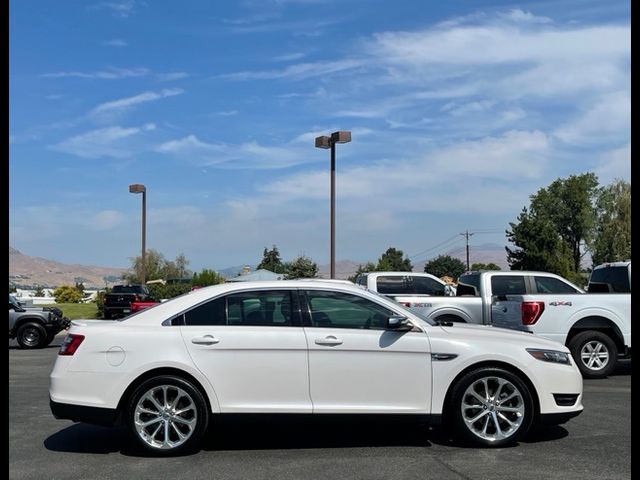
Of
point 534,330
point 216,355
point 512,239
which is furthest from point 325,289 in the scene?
point 512,239

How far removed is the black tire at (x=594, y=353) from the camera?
12.4 metres

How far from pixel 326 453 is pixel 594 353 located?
23.6 ft

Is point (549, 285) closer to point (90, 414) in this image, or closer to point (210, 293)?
point (210, 293)

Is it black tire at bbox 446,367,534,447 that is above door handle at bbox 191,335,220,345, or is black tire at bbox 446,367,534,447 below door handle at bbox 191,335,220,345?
below

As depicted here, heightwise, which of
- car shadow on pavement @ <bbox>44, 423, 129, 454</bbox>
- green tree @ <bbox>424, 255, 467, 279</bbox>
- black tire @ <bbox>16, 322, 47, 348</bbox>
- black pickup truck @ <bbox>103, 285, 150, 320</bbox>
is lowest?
car shadow on pavement @ <bbox>44, 423, 129, 454</bbox>

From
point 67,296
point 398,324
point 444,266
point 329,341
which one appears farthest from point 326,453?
point 444,266

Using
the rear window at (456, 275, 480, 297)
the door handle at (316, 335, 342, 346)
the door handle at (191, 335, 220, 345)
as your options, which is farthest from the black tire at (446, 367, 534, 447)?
the rear window at (456, 275, 480, 297)

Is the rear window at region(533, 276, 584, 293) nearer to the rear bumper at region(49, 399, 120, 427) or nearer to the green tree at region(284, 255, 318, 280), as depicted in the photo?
the rear bumper at region(49, 399, 120, 427)

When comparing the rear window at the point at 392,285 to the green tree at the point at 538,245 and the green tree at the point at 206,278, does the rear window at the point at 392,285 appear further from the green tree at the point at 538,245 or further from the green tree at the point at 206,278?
the green tree at the point at 538,245

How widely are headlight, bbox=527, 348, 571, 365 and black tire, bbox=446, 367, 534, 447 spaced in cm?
31

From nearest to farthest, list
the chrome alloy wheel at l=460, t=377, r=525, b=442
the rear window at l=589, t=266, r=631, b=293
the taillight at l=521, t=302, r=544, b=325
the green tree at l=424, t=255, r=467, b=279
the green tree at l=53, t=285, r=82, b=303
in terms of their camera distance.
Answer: the chrome alloy wheel at l=460, t=377, r=525, b=442 < the taillight at l=521, t=302, r=544, b=325 < the rear window at l=589, t=266, r=631, b=293 < the green tree at l=53, t=285, r=82, b=303 < the green tree at l=424, t=255, r=467, b=279

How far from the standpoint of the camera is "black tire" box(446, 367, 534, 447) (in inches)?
275

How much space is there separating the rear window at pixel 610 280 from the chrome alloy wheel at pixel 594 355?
5.49 ft

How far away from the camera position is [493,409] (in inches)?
277
